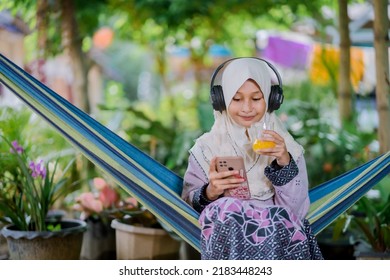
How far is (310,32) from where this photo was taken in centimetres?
693

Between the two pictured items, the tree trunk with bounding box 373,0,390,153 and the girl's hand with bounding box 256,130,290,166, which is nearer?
the girl's hand with bounding box 256,130,290,166

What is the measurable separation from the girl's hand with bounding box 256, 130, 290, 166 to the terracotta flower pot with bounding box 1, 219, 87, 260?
44.6 inches

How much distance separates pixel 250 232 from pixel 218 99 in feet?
1.79

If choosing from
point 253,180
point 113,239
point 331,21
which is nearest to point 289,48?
point 331,21

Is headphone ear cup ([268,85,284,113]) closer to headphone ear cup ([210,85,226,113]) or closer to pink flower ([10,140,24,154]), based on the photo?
headphone ear cup ([210,85,226,113])

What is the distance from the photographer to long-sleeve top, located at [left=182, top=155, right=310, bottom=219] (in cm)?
253

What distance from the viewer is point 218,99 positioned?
2625 millimetres

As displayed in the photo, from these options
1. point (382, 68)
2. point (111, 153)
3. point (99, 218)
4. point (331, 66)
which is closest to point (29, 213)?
point (99, 218)

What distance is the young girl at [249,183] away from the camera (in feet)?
7.99

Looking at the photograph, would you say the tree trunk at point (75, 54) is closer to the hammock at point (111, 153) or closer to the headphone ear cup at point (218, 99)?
the hammock at point (111, 153)

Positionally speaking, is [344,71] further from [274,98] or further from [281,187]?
[281,187]

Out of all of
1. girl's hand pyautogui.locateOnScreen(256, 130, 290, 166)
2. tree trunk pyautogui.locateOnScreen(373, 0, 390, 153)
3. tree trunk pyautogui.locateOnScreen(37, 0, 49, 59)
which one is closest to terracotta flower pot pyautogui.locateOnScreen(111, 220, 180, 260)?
A: girl's hand pyautogui.locateOnScreen(256, 130, 290, 166)

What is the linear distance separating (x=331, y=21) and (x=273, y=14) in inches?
21.0

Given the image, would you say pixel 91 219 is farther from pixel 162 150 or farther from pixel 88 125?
pixel 162 150
